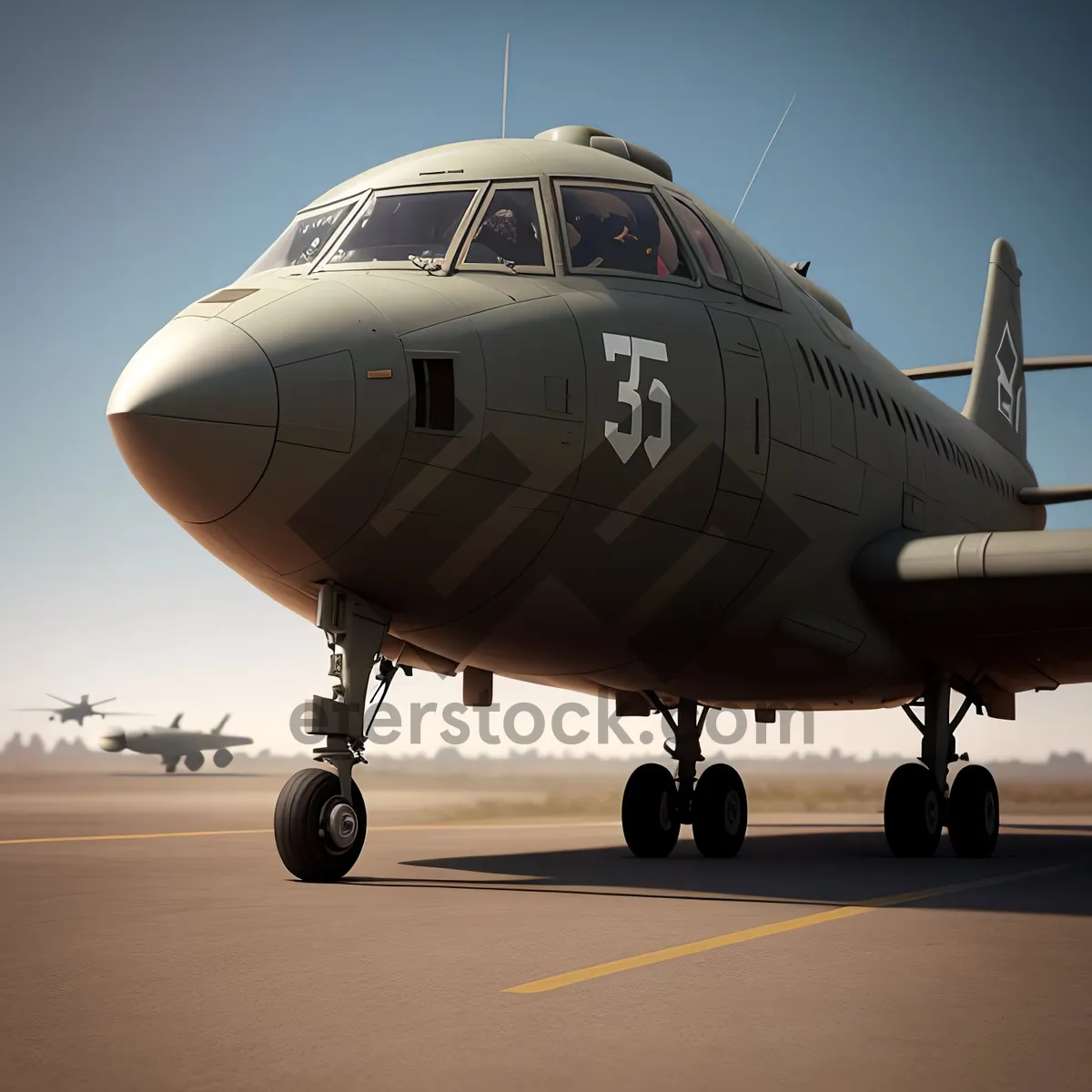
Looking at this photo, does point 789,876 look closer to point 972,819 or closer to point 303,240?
point 972,819

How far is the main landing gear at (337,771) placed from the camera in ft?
25.8

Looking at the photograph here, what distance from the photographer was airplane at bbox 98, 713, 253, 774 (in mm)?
66250

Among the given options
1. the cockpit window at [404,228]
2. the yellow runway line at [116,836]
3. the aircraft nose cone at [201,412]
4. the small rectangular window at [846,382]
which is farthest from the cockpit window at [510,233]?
the yellow runway line at [116,836]

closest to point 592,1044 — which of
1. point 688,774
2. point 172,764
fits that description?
point 688,774

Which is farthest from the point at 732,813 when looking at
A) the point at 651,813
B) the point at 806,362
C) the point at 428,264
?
the point at 428,264

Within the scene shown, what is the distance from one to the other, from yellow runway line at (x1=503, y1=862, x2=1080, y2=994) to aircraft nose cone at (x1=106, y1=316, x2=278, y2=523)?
139 inches

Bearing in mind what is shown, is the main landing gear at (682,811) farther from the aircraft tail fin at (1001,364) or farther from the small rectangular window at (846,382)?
the aircraft tail fin at (1001,364)

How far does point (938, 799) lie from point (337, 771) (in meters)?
6.38

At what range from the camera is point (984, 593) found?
1095 cm

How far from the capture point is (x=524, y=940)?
5.66 meters

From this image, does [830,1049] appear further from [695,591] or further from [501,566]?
[695,591]

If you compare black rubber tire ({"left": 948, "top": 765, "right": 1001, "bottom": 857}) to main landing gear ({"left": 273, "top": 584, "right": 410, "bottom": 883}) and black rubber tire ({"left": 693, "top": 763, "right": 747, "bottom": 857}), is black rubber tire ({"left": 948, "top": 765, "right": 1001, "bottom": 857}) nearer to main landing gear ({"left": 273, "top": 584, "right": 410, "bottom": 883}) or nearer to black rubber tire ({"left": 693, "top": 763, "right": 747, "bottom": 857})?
black rubber tire ({"left": 693, "top": 763, "right": 747, "bottom": 857})

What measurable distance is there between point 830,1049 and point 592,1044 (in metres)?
0.67

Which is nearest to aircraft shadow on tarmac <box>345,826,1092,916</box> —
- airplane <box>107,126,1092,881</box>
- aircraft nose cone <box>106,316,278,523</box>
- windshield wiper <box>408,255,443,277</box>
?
airplane <box>107,126,1092,881</box>
